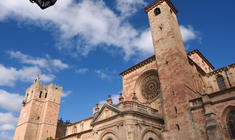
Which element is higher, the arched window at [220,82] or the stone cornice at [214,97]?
the arched window at [220,82]

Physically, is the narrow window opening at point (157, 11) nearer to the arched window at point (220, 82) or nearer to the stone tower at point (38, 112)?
the arched window at point (220, 82)

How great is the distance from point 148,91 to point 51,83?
3319 centimetres

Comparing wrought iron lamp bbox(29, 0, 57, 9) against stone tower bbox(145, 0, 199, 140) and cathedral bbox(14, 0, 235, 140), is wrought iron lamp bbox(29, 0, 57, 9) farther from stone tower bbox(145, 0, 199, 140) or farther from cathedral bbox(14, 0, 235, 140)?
stone tower bbox(145, 0, 199, 140)

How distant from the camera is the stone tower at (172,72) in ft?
65.2

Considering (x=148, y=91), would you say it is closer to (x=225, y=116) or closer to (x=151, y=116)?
(x=151, y=116)

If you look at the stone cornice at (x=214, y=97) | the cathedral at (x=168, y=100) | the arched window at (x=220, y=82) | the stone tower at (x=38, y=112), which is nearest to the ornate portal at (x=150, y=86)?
the cathedral at (x=168, y=100)

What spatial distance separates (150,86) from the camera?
2708 centimetres

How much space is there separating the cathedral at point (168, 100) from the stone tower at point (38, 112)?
57.5ft

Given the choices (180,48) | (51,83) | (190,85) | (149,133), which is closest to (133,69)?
(180,48)

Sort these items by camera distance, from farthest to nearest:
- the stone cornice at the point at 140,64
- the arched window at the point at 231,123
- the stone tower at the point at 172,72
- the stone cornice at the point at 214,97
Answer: the stone cornice at the point at 140,64, the stone tower at the point at 172,72, the stone cornice at the point at 214,97, the arched window at the point at 231,123

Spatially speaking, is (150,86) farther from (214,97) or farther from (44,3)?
(44,3)

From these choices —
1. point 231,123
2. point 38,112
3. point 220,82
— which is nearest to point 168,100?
point 231,123

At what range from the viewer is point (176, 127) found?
20.0 metres

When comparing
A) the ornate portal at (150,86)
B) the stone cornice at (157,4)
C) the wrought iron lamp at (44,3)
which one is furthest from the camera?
the stone cornice at (157,4)
